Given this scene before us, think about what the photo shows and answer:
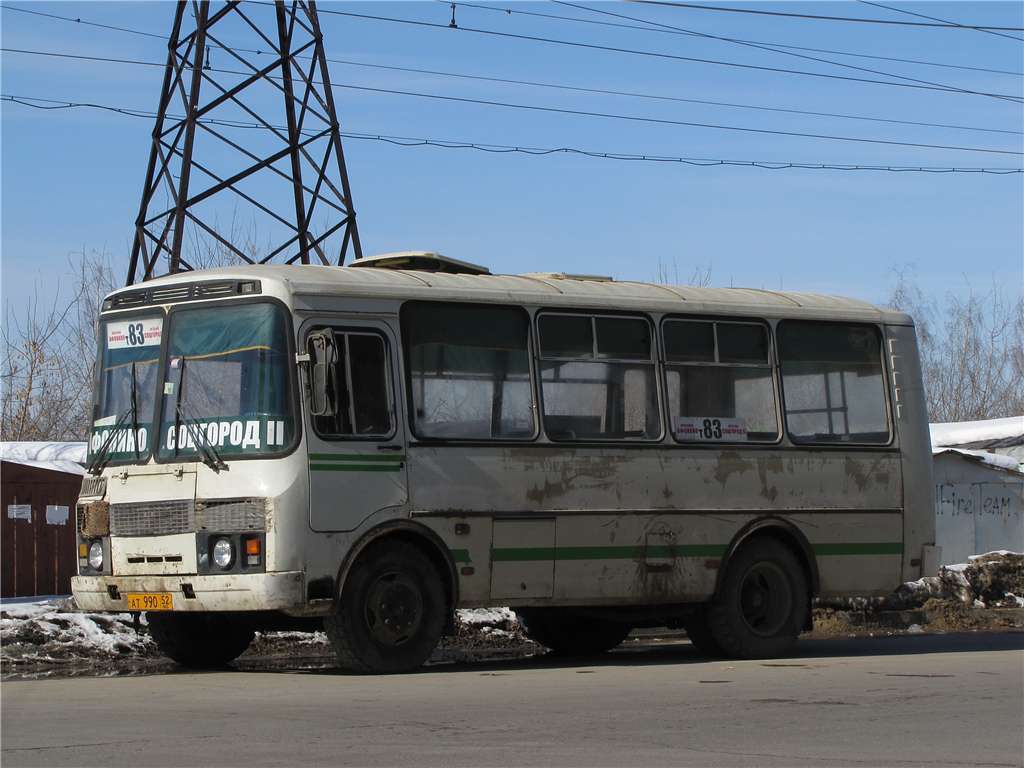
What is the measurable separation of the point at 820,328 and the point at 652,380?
213cm

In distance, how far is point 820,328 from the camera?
51.4 feet

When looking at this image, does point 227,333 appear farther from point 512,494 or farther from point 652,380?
point 652,380

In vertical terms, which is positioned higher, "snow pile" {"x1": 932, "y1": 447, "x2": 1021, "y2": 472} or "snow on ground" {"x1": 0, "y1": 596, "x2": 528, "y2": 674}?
"snow pile" {"x1": 932, "y1": 447, "x2": 1021, "y2": 472}

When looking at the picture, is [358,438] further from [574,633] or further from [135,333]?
[574,633]

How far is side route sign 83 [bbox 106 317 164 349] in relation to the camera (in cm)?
1306

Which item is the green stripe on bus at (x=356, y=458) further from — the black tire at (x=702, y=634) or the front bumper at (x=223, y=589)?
the black tire at (x=702, y=634)

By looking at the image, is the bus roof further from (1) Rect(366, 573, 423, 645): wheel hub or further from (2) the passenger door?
(1) Rect(366, 573, 423, 645): wheel hub

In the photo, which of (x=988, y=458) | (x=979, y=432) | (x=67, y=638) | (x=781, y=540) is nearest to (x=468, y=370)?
(x=781, y=540)

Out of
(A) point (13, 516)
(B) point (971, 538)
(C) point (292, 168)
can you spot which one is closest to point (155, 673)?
(A) point (13, 516)

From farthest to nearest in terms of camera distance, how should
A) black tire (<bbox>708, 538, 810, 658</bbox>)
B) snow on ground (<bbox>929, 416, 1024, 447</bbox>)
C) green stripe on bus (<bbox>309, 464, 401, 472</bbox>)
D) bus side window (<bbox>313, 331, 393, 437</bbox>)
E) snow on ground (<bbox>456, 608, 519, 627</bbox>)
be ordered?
snow on ground (<bbox>929, 416, 1024, 447</bbox>), snow on ground (<bbox>456, 608, 519, 627</bbox>), black tire (<bbox>708, 538, 810, 658</bbox>), bus side window (<bbox>313, 331, 393, 437</bbox>), green stripe on bus (<bbox>309, 464, 401, 472</bbox>)

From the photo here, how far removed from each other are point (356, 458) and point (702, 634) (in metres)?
4.03

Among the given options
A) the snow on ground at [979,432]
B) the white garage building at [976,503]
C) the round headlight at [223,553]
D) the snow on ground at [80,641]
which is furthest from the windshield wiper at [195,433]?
the snow on ground at [979,432]

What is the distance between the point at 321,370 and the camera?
12336mm

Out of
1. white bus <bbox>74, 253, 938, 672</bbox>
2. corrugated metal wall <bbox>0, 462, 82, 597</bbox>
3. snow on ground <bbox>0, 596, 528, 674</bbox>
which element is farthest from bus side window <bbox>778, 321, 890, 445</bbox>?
corrugated metal wall <bbox>0, 462, 82, 597</bbox>
